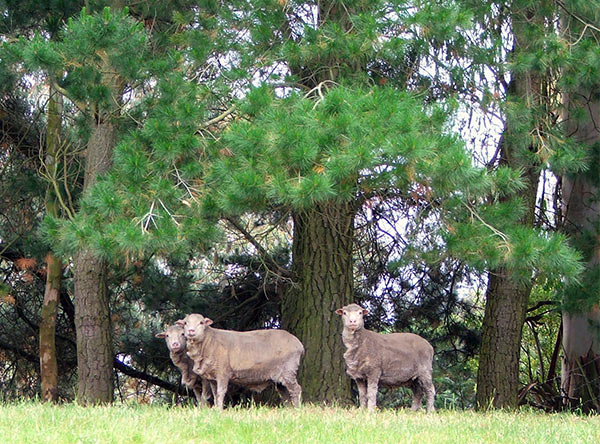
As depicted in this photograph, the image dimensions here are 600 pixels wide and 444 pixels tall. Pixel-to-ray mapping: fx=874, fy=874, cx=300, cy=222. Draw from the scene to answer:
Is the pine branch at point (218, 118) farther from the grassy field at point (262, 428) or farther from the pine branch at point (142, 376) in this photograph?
the pine branch at point (142, 376)

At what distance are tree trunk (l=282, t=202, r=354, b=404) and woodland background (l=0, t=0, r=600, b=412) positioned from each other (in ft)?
0.09

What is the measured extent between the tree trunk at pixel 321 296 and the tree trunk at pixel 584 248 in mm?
3712

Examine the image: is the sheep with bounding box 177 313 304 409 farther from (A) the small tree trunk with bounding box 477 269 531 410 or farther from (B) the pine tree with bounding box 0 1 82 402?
(A) the small tree trunk with bounding box 477 269 531 410

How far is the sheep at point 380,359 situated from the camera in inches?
386

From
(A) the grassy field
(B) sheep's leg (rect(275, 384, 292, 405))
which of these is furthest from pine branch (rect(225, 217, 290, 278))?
(A) the grassy field

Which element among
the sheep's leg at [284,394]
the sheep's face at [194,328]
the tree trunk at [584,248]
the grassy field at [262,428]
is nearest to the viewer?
the grassy field at [262,428]

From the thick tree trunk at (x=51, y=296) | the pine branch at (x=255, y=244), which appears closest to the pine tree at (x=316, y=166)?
the pine branch at (x=255, y=244)

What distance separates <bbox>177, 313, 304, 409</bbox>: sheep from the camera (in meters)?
9.69

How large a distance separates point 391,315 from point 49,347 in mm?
5922

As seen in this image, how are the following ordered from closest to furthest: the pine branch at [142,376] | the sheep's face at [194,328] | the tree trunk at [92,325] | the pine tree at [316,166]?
the pine tree at [316,166] → the sheep's face at [194,328] → the tree trunk at [92,325] → the pine branch at [142,376]

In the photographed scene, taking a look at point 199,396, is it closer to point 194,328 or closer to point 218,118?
point 194,328

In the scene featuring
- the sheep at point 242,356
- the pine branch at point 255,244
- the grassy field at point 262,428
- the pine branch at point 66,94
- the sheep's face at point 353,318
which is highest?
the pine branch at point 66,94

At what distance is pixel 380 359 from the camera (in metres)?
10.0

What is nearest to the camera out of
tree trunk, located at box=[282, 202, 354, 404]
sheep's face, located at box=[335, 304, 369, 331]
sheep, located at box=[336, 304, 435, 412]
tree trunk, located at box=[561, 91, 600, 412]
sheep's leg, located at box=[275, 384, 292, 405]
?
sheep's face, located at box=[335, 304, 369, 331]
